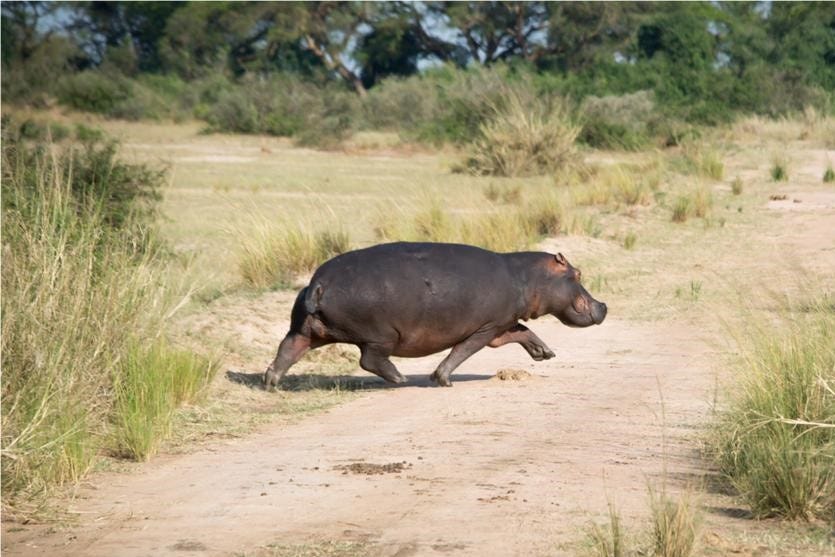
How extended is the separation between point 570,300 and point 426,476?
3.28m

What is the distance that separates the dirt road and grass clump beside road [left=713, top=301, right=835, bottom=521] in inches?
13.9

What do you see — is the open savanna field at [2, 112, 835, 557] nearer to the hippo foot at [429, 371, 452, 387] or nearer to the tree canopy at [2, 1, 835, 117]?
the hippo foot at [429, 371, 452, 387]

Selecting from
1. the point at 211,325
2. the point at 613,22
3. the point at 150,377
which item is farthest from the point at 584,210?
the point at 613,22

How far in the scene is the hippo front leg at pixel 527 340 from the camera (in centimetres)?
924

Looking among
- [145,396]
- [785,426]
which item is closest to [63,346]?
[145,396]

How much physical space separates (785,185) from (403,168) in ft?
29.8

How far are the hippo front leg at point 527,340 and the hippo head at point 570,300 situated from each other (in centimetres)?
22

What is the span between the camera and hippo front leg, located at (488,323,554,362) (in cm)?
924

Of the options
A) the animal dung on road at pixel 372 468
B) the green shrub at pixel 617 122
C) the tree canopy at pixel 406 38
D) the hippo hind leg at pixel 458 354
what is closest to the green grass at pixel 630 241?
the hippo hind leg at pixel 458 354

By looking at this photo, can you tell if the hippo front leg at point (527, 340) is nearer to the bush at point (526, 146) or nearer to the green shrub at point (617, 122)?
the bush at point (526, 146)

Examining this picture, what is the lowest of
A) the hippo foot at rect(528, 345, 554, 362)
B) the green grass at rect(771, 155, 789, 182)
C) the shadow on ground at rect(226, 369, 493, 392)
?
the shadow on ground at rect(226, 369, 493, 392)

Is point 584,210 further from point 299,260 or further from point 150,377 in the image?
point 150,377

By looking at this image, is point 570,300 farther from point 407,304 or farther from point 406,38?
point 406,38

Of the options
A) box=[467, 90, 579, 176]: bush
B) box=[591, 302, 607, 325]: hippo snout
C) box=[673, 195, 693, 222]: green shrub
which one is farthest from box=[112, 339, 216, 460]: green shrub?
box=[467, 90, 579, 176]: bush
